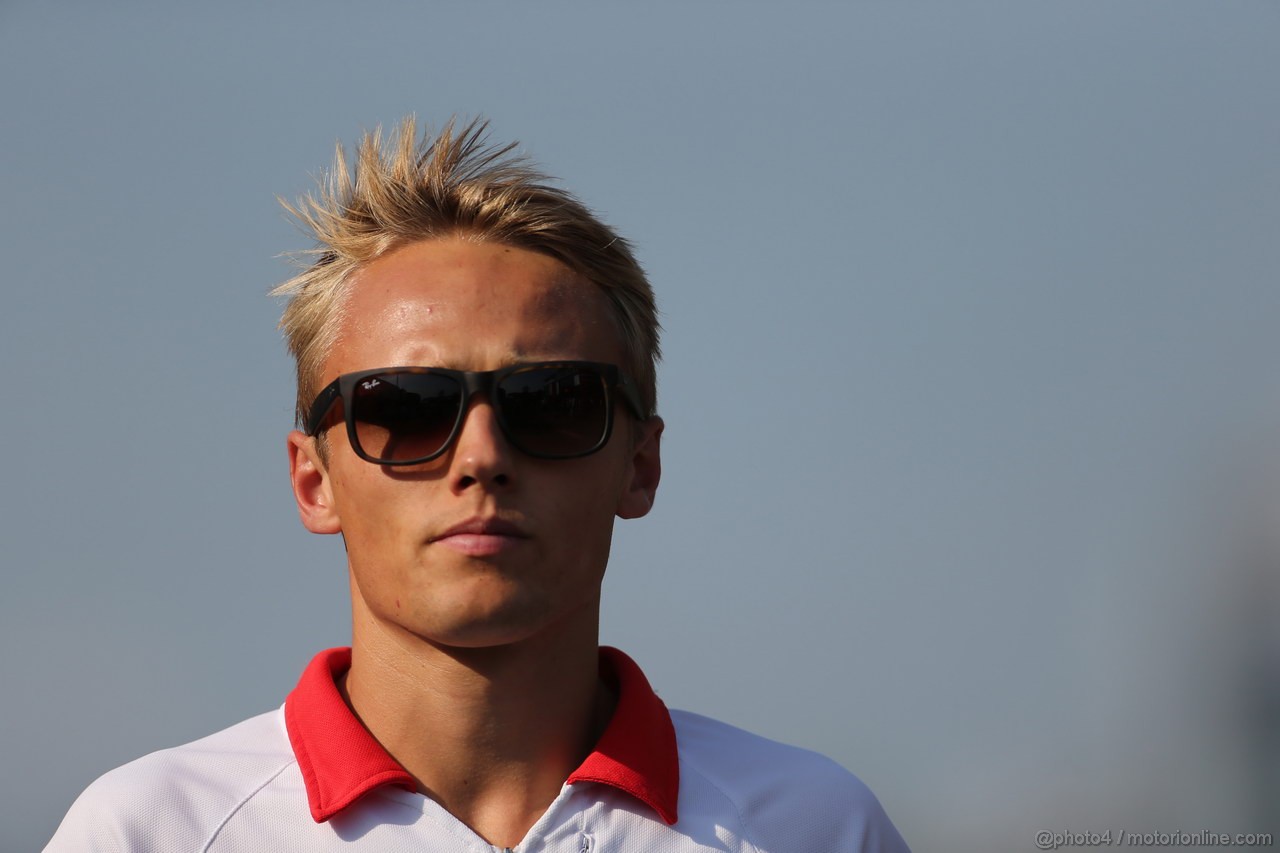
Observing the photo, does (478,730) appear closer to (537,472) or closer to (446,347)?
(537,472)

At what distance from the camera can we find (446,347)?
3.28 metres

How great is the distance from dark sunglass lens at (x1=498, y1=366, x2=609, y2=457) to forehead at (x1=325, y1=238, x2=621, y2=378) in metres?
0.07

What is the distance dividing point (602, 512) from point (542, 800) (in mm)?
681

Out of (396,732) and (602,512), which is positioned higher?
(602,512)

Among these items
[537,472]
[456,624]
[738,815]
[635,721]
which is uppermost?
[537,472]

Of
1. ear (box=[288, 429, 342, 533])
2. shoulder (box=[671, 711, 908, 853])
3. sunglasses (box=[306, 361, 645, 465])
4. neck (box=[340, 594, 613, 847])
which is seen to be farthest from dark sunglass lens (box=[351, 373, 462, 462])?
shoulder (box=[671, 711, 908, 853])

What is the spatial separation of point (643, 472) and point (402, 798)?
104cm

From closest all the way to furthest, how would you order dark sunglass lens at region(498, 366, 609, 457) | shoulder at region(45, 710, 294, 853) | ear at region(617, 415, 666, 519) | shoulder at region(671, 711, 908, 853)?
1. shoulder at region(45, 710, 294, 853)
2. dark sunglass lens at region(498, 366, 609, 457)
3. shoulder at region(671, 711, 908, 853)
4. ear at region(617, 415, 666, 519)

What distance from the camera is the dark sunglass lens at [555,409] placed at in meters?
3.24

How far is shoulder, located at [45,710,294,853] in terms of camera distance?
3.11 metres

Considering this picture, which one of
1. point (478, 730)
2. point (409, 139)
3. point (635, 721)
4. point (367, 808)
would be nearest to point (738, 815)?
point (635, 721)

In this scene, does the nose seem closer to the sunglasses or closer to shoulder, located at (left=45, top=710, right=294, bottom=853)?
the sunglasses

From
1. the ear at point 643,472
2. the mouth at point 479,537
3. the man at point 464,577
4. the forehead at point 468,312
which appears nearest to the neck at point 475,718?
the man at point 464,577

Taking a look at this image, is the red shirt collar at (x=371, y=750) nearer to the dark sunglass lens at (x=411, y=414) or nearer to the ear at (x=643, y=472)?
the ear at (x=643, y=472)
